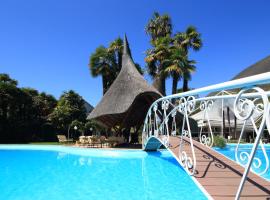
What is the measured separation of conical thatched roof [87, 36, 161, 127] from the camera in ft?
52.4

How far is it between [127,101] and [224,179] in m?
12.2

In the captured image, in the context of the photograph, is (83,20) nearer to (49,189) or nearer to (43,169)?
(43,169)

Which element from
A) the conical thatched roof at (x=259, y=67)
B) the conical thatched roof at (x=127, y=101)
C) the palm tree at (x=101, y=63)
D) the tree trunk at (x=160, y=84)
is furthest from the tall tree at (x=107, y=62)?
the conical thatched roof at (x=259, y=67)

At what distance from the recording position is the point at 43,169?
9.94 m

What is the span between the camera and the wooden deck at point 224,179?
3.30m

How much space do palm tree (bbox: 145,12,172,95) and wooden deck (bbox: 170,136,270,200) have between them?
17.0 meters

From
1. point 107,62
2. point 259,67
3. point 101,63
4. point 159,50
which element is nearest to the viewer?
point 159,50

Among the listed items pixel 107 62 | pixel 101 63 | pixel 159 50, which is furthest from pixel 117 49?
pixel 159 50

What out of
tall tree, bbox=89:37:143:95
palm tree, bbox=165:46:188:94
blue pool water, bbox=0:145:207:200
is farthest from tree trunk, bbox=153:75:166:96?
blue pool water, bbox=0:145:207:200

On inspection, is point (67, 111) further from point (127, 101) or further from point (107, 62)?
point (127, 101)

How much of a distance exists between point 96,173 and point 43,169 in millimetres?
2263

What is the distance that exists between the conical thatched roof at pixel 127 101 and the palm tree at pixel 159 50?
146 inches

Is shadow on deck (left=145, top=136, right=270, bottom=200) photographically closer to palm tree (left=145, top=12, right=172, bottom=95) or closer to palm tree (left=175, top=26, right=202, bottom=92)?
palm tree (left=145, top=12, right=172, bottom=95)

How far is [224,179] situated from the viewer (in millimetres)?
3898
